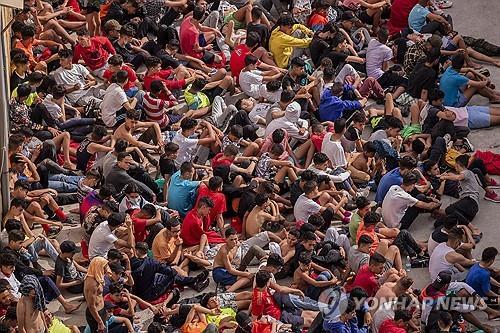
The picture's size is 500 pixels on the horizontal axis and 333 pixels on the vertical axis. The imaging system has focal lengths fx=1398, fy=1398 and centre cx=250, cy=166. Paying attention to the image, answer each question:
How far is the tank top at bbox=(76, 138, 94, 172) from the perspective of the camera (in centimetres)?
2142

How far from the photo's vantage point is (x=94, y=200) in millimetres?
20156

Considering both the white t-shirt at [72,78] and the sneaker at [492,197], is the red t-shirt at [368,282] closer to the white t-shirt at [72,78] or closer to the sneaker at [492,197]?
the sneaker at [492,197]

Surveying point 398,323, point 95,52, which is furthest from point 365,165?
point 95,52

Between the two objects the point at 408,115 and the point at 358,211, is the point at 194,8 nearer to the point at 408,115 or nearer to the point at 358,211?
the point at 408,115

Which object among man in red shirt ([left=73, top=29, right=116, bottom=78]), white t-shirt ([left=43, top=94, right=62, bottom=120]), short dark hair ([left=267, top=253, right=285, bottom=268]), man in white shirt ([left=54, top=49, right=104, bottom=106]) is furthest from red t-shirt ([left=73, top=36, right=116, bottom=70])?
short dark hair ([left=267, top=253, right=285, bottom=268])

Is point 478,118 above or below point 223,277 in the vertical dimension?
above

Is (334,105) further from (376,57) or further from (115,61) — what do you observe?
(115,61)

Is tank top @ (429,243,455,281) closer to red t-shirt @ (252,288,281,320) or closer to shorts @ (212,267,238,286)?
red t-shirt @ (252,288,281,320)

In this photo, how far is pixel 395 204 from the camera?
2019 centimetres

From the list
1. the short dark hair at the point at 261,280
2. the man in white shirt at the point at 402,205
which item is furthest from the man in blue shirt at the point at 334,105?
the short dark hair at the point at 261,280

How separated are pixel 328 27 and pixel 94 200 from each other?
235 inches

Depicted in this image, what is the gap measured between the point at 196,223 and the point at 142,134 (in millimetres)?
2793

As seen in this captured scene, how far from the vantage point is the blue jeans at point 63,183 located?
21016 mm

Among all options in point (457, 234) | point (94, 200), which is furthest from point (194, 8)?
point (457, 234)
